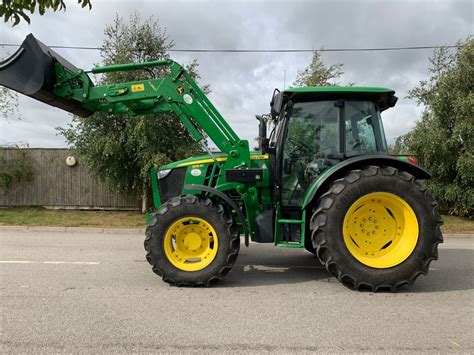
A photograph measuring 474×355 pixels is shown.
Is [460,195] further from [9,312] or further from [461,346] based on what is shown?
[9,312]

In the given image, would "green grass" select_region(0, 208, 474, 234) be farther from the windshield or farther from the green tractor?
the windshield

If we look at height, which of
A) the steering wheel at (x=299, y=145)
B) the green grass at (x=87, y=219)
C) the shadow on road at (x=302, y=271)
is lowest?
the shadow on road at (x=302, y=271)

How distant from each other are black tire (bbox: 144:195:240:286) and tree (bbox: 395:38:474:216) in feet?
28.5

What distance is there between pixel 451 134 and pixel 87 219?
1104 centimetres

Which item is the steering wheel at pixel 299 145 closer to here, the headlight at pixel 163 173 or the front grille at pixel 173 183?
the front grille at pixel 173 183

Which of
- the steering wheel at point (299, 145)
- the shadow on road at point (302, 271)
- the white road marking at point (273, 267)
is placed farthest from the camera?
the white road marking at point (273, 267)

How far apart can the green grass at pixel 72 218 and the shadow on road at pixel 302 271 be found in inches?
185

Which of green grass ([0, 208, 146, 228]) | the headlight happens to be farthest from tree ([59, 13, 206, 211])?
the headlight

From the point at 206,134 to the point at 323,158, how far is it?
5.29 feet

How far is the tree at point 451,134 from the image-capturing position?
34.4ft

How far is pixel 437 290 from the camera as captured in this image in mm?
4445

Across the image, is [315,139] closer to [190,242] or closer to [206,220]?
[206,220]

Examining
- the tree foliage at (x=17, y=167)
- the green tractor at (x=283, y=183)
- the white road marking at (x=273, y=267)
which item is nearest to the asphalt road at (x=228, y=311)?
the white road marking at (x=273, y=267)

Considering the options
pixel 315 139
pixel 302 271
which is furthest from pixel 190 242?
pixel 315 139
